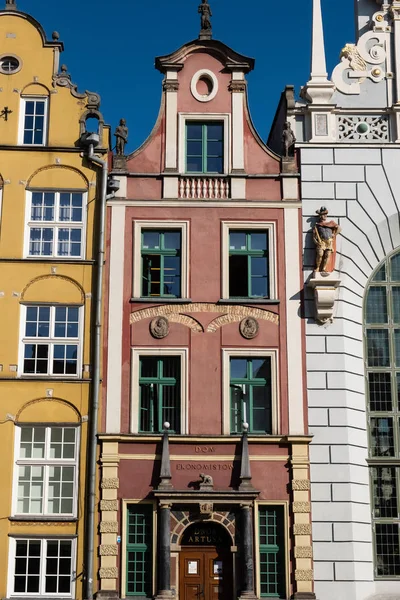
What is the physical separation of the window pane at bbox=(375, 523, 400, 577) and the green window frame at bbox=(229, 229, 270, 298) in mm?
7187

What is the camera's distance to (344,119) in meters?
28.3

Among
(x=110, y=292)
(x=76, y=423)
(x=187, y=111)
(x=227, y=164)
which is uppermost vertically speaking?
(x=187, y=111)

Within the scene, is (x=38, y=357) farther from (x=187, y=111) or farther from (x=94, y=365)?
(x=187, y=111)

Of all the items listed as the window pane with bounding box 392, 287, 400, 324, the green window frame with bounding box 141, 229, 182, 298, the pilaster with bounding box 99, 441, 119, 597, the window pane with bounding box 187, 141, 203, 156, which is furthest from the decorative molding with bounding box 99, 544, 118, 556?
the window pane with bounding box 187, 141, 203, 156

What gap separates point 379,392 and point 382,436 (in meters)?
1.25

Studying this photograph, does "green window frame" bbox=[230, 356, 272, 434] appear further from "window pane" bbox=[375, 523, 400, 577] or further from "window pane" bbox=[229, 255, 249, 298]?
"window pane" bbox=[375, 523, 400, 577]

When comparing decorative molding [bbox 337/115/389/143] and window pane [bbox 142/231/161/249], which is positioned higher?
decorative molding [bbox 337/115/389/143]

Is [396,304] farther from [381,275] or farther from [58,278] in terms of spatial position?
[58,278]

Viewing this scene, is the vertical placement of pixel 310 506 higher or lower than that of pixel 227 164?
lower

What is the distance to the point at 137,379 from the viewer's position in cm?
2572

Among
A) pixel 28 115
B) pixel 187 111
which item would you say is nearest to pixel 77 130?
pixel 28 115

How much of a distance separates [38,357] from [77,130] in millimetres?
6805

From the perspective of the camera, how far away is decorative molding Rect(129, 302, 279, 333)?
26203 mm

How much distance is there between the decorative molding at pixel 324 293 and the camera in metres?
26.0
